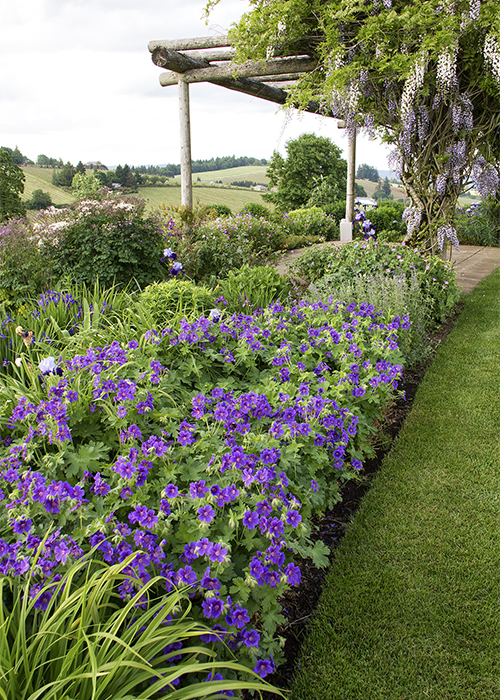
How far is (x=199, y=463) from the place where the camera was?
5.57 ft

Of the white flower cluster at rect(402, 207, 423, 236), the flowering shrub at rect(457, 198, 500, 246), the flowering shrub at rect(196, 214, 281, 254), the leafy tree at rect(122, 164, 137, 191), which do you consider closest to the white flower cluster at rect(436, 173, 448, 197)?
the white flower cluster at rect(402, 207, 423, 236)

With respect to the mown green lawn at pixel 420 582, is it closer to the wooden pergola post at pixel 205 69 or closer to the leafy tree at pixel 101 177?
the wooden pergola post at pixel 205 69

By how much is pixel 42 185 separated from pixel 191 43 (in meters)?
13.9

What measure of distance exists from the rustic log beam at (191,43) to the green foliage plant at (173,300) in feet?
17.2

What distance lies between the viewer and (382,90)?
5.61m

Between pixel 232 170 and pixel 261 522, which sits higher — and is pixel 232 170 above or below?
above

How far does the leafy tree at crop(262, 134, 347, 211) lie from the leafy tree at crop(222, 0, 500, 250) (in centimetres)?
1097

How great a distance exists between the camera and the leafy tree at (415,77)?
189 inches

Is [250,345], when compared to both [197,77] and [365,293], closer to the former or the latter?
[365,293]

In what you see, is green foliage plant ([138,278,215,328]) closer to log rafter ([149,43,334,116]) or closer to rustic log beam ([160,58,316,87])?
log rafter ([149,43,334,116])

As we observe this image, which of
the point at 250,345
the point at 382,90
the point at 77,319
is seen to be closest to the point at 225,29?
the point at 382,90

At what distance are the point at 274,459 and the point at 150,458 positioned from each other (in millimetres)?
445

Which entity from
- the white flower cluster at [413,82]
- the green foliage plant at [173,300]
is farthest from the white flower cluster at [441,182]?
the green foliage plant at [173,300]

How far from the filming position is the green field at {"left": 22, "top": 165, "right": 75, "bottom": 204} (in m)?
16.9
